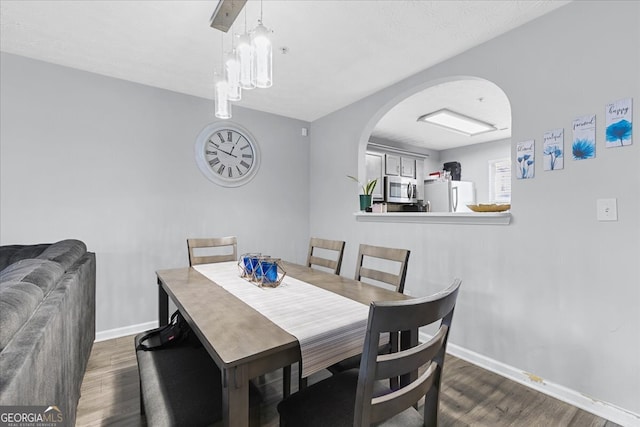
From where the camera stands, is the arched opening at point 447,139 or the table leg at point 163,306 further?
the arched opening at point 447,139

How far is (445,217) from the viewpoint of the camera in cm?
239

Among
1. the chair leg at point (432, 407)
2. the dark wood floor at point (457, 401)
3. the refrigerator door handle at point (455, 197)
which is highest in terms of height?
the refrigerator door handle at point (455, 197)

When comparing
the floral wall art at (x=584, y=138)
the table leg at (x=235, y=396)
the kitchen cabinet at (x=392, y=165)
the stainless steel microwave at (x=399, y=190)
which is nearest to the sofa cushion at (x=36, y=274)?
the table leg at (x=235, y=396)

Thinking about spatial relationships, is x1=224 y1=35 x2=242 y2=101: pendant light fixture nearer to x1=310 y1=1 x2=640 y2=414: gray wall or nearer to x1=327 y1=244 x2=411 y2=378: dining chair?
x1=327 y1=244 x2=411 y2=378: dining chair

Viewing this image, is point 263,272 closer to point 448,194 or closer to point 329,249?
point 329,249

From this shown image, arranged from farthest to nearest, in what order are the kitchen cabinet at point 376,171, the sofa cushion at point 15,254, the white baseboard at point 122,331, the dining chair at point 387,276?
the kitchen cabinet at point 376,171 → the white baseboard at point 122,331 → the sofa cushion at point 15,254 → the dining chair at point 387,276

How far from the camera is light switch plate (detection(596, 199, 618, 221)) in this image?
1.62m

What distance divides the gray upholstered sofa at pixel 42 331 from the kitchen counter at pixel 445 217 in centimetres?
233

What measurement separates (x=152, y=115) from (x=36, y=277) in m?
2.18

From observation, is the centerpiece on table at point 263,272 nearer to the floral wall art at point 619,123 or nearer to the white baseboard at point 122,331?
the white baseboard at point 122,331

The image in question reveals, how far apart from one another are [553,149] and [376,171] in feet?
9.53

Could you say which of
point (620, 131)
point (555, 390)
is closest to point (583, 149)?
point (620, 131)

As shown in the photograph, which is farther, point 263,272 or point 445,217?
point 445,217

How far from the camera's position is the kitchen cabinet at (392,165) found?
483 cm
